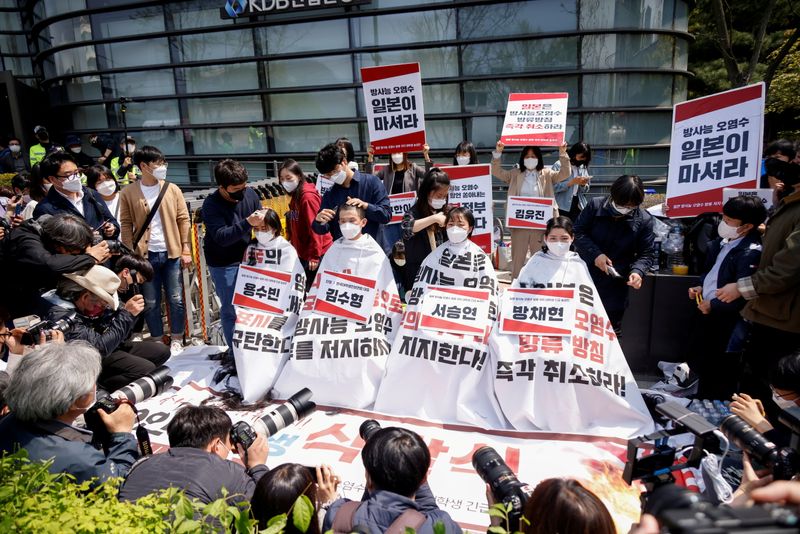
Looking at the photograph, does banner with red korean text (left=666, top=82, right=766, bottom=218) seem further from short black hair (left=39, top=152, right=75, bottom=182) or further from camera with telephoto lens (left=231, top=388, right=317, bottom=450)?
short black hair (left=39, top=152, right=75, bottom=182)

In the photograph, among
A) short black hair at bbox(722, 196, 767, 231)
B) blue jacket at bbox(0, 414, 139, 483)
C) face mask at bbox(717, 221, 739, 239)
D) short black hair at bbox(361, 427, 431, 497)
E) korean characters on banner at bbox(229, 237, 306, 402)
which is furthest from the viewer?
korean characters on banner at bbox(229, 237, 306, 402)

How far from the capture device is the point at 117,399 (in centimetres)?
275

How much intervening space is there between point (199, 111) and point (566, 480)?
14.0 m

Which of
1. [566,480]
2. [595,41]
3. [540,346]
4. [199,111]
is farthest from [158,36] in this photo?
[566,480]

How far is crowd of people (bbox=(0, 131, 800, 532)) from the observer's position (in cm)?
214

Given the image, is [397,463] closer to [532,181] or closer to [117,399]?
[117,399]

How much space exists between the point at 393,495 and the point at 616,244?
323 cm

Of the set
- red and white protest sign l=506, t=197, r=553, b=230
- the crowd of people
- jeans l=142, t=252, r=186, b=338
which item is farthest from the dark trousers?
red and white protest sign l=506, t=197, r=553, b=230

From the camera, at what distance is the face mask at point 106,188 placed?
5.56 m

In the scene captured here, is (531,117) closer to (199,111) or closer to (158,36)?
(199,111)

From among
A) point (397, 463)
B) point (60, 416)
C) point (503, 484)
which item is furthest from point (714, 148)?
point (60, 416)

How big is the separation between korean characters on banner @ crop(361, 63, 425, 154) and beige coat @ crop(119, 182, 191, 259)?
2.17 m

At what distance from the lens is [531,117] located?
21.5 ft

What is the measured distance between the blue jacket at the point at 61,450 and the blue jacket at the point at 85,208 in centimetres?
A: 276
